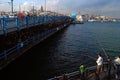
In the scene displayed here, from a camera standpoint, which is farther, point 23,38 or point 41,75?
point 23,38

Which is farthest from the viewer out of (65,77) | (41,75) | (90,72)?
(41,75)

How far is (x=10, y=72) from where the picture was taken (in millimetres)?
23562

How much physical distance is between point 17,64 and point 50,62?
483cm

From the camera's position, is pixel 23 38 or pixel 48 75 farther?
pixel 23 38

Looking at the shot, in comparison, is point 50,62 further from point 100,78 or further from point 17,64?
point 100,78

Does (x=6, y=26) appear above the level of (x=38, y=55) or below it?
above

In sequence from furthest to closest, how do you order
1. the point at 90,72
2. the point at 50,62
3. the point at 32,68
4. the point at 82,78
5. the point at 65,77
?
1. the point at 50,62
2. the point at 32,68
3. the point at 90,72
4. the point at 82,78
5. the point at 65,77

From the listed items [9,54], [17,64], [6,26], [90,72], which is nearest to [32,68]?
[17,64]

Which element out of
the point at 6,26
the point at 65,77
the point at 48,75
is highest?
the point at 6,26

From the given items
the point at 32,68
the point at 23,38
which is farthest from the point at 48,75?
the point at 23,38

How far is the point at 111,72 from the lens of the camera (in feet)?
63.1

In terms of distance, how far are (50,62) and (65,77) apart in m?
13.8

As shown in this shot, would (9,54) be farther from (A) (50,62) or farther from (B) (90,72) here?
(B) (90,72)

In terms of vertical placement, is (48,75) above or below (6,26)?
below
